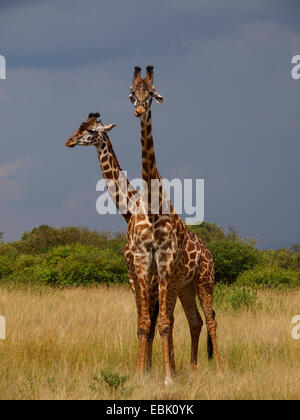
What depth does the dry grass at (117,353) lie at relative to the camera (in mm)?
6340

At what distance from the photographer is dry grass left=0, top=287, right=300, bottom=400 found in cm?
634

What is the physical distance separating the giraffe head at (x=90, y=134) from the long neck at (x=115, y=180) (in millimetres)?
96

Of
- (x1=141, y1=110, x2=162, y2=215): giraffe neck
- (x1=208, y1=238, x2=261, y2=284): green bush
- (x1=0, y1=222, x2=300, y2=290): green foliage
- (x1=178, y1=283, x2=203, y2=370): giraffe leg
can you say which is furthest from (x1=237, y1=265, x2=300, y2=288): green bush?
(x1=141, y1=110, x2=162, y2=215): giraffe neck

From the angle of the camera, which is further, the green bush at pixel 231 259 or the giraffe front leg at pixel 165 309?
the green bush at pixel 231 259

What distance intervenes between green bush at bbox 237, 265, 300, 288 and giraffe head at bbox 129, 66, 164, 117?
11302 mm

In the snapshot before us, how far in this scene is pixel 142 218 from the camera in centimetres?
659

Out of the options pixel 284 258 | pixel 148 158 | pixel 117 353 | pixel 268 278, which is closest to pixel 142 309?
pixel 148 158

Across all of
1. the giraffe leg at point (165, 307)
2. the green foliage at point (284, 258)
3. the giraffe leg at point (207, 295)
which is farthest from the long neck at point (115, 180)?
the green foliage at point (284, 258)

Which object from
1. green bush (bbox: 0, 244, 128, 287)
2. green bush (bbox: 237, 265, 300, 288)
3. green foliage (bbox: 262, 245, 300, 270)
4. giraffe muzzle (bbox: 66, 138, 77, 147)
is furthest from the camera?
green foliage (bbox: 262, 245, 300, 270)

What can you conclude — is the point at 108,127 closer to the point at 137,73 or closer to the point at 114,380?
the point at 137,73

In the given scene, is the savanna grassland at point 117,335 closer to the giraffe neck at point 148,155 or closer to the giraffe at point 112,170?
the giraffe at point 112,170

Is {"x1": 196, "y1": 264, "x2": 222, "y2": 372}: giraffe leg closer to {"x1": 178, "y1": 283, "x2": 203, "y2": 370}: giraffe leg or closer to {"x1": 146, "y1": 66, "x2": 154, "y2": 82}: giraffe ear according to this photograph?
{"x1": 178, "y1": 283, "x2": 203, "y2": 370}: giraffe leg
